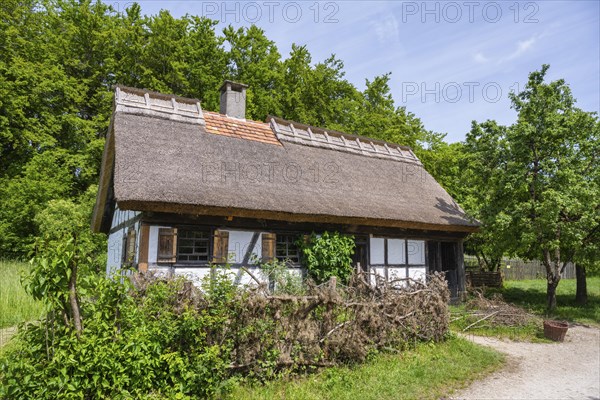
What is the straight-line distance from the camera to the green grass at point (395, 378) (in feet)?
16.4

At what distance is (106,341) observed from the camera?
13.5 feet

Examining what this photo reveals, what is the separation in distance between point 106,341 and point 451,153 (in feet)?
82.4

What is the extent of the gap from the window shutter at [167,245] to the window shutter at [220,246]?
946mm

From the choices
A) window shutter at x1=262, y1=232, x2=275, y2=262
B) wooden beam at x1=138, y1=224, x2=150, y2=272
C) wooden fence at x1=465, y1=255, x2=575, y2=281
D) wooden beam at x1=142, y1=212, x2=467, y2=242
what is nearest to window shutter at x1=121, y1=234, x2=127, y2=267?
wooden beam at x1=138, y1=224, x2=150, y2=272

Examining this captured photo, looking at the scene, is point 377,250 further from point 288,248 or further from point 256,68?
point 256,68

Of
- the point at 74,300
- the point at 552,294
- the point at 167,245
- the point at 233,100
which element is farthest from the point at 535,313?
the point at 233,100

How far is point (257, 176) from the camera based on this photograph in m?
10.6

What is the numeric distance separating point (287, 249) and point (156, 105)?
5979 mm

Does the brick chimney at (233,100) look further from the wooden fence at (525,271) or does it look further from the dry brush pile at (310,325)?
the wooden fence at (525,271)

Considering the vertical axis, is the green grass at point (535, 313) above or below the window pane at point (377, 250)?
below

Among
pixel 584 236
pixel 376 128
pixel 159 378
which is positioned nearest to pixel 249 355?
pixel 159 378

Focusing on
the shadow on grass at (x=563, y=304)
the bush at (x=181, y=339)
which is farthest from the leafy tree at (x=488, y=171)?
the bush at (x=181, y=339)

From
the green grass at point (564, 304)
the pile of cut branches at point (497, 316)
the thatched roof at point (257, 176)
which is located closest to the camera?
the thatched roof at point (257, 176)

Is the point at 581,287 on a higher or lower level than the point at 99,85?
lower
